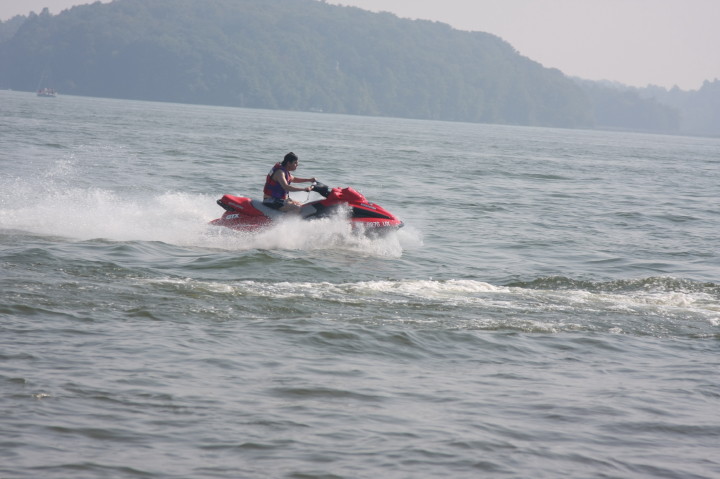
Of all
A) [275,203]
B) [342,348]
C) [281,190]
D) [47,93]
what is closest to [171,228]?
[275,203]

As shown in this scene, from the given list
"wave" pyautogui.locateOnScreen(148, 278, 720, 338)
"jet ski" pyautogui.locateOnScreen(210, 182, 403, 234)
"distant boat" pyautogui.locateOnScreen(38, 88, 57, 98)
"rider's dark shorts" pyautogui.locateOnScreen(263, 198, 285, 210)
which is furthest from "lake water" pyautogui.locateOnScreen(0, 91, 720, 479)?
"distant boat" pyautogui.locateOnScreen(38, 88, 57, 98)

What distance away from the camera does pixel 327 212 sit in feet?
46.0

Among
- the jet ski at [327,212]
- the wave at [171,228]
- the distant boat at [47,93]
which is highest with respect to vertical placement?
the distant boat at [47,93]

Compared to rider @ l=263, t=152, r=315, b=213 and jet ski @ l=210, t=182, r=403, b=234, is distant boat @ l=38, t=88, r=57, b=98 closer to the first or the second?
jet ski @ l=210, t=182, r=403, b=234

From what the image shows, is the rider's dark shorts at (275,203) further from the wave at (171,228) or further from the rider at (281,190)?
the wave at (171,228)

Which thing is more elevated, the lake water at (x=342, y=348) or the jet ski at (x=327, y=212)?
the jet ski at (x=327, y=212)

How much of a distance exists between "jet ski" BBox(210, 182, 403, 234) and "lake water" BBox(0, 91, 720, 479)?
0.20 meters

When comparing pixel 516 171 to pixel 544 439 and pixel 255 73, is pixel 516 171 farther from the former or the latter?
pixel 255 73

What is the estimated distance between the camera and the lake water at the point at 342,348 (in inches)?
229

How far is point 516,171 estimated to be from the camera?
37.1m

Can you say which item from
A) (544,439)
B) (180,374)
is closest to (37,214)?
(180,374)

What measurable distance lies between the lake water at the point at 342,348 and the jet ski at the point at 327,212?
0.20m

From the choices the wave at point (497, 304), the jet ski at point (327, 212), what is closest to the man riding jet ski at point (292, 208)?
the jet ski at point (327, 212)

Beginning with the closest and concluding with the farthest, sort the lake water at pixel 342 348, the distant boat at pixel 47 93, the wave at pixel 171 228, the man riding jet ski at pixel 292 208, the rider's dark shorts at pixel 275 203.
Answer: the lake water at pixel 342 348, the wave at pixel 171 228, the man riding jet ski at pixel 292 208, the rider's dark shorts at pixel 275 203, the distant boat at pixel 47 93
